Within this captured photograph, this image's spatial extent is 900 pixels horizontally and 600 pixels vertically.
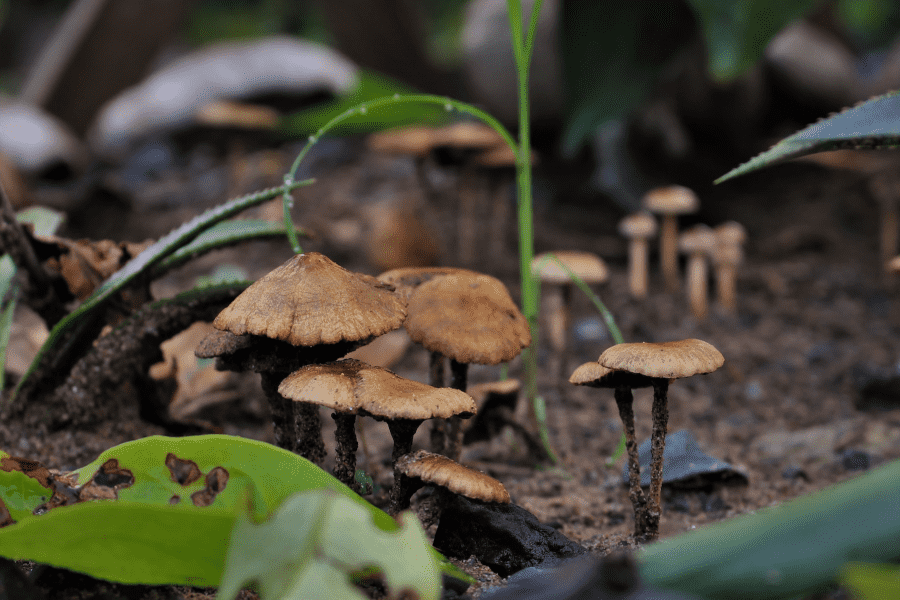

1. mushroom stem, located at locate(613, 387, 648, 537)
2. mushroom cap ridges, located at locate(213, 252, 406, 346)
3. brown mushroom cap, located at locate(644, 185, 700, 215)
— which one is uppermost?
brown mushroom cap, located at locate(644, 185, 700, 215)

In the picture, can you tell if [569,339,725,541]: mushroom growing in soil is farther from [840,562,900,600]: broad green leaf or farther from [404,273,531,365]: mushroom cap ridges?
[840,562,900,600]: broad green leaf

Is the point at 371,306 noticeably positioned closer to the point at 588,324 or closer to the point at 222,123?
the point at 588,324

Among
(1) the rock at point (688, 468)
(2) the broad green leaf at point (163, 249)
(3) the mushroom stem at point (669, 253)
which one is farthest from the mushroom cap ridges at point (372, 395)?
(3) the mushroom stem at point (669, 253)

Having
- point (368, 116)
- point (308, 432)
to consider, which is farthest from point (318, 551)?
point (368, 116)

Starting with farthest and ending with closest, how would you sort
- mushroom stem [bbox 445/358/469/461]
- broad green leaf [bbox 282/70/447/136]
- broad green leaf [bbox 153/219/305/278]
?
broad green leaf [bbox 282/70/447/136]
broad green leaf [bbox 153/219/305/278]
mushroom stem [bbox 445/358/469/461]

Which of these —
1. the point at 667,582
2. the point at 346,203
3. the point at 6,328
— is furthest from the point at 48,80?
the point at 667,582

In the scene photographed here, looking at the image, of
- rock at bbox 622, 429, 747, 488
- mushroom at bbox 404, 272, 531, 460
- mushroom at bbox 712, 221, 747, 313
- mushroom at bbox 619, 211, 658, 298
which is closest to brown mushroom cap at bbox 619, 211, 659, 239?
mushroom at bbox 619, 211, 658, 298

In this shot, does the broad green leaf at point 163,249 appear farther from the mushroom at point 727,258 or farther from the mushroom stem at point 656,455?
the mushroom at point 727,258
